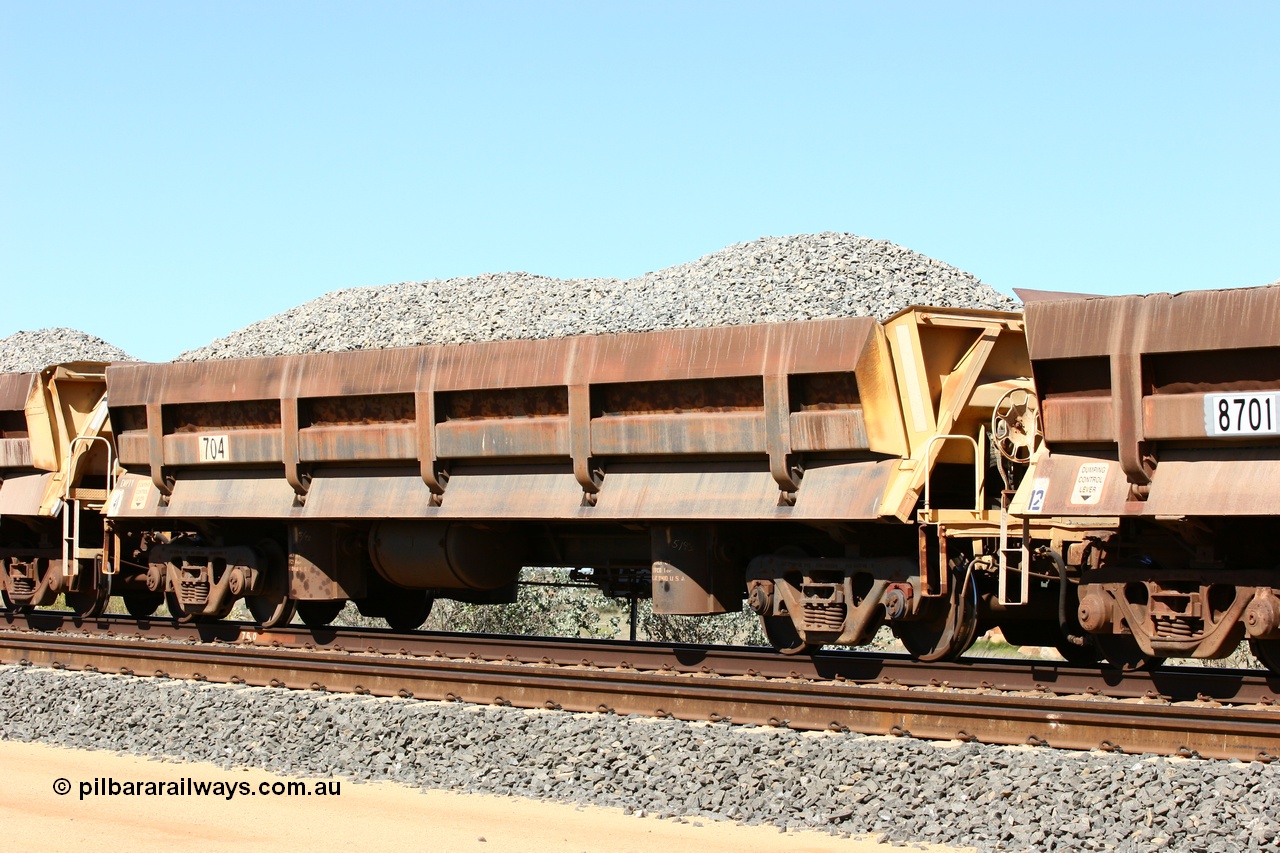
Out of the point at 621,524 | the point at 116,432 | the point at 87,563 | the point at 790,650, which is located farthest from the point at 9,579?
the point at 790,650

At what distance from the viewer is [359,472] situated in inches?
527

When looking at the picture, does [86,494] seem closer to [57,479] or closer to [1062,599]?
[57,479]

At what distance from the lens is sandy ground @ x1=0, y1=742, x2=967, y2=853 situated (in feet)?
24.0

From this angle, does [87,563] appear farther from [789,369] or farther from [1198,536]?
[1198,536]

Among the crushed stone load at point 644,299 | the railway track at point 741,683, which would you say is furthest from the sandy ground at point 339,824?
the crushed stone load at point 644,299

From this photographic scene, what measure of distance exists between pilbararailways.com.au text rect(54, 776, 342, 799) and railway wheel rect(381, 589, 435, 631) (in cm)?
661

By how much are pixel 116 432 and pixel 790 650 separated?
296 inches

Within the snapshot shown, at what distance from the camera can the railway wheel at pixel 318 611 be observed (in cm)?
1520

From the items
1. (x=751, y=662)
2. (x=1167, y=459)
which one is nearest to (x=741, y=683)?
(x=751, y=662)

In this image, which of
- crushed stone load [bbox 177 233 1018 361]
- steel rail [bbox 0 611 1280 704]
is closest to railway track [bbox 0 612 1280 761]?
steel rail [bbox 0 611 1280 704]

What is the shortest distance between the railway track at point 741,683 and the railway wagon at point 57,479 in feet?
3.41

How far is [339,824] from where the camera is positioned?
307 inches

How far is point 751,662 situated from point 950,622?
1.63 meters

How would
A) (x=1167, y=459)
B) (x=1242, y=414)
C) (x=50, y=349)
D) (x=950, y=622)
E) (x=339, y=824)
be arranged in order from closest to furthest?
(x=339, y=824), (x=1242, y=414), (x=1167, y=459), (x=950, y=622), (x=50, y=349)
